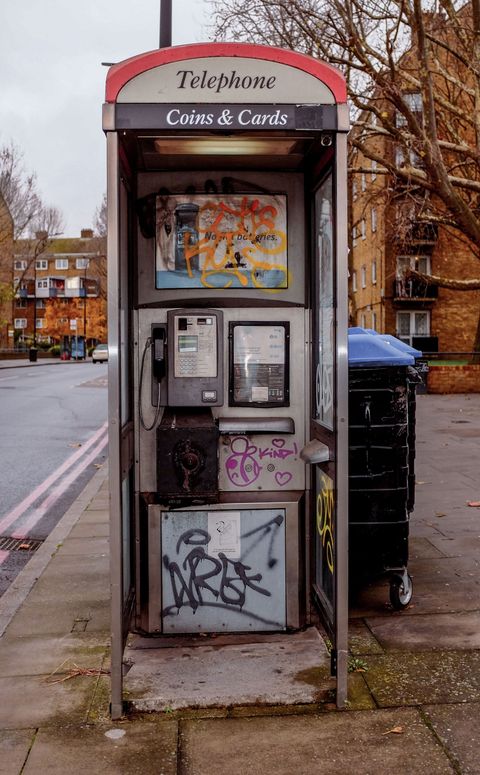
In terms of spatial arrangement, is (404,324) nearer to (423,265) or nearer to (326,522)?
(423,265)

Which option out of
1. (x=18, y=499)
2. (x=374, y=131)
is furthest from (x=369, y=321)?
(x=18, y=499)

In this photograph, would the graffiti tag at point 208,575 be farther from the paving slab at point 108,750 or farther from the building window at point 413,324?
the building window at point 413,324

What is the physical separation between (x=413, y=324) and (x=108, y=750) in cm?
3463

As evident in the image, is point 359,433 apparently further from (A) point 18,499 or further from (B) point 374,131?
(B) point 374,131

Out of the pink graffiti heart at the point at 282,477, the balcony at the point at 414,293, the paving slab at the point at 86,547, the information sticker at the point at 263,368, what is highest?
the balcony at the point at 414,293

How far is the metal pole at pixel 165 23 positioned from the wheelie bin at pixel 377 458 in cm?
747

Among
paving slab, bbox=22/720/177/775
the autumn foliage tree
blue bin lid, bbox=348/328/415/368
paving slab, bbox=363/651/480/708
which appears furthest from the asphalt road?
the autumn foliage tree

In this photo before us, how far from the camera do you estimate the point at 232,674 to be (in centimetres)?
385

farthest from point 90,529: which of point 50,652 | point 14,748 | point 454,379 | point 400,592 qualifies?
point 454,379

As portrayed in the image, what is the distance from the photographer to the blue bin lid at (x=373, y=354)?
4.59 m

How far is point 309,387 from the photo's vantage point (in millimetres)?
4523

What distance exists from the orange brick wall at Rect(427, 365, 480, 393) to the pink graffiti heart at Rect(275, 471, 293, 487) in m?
17.8

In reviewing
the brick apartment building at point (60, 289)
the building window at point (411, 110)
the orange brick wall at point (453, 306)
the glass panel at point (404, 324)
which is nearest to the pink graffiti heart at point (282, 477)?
the building window at point (411, 110)

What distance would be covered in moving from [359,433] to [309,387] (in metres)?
0.42
